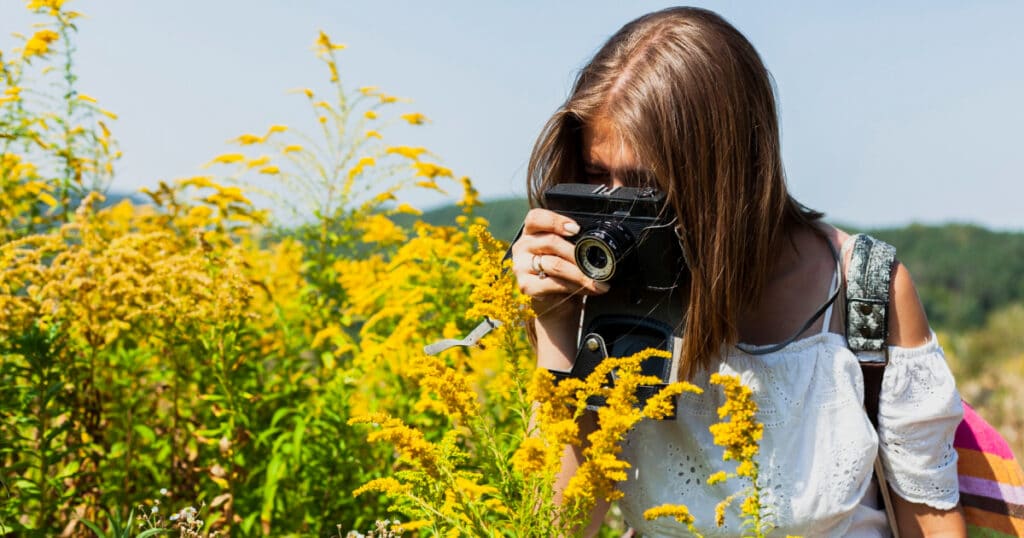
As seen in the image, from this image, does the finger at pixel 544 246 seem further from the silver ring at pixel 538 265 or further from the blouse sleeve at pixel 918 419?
the blouse sleeve at pixel 918 419

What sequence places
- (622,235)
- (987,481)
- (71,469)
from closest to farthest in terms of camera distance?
(622,235), (987,481), (71,469)

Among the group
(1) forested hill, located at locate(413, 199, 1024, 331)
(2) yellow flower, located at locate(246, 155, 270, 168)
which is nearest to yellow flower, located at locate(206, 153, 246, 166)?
(2) yellow flower, located at locate(246, 155, 270, 168)

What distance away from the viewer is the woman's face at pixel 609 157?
1.73 metres

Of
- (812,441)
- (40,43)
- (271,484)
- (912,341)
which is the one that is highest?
(40,43)

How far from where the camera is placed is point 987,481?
76.1 inches

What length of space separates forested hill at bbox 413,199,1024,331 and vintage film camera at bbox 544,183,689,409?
142ft

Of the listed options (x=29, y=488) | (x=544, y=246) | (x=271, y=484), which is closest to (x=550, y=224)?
(x=544, y=246)

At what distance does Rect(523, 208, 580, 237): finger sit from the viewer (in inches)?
64.6

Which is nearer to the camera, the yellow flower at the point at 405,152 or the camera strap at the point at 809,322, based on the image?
the camera strap at the point at 809,322

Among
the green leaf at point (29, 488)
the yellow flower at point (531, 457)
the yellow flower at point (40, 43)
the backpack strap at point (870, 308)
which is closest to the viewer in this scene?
the yellow flower at point (531, 457)

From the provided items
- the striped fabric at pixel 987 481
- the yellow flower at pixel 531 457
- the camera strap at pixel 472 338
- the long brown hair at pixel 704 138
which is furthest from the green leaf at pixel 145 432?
the striped fabric at pixel 987 481

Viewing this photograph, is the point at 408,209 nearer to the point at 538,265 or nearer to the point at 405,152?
the point at 405,152

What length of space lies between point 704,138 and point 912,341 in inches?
23.1

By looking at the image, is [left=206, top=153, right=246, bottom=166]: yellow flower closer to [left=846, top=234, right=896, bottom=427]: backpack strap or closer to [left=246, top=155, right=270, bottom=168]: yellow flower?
[left=246, top=155, right=270, bottom=168]: yellow flower
